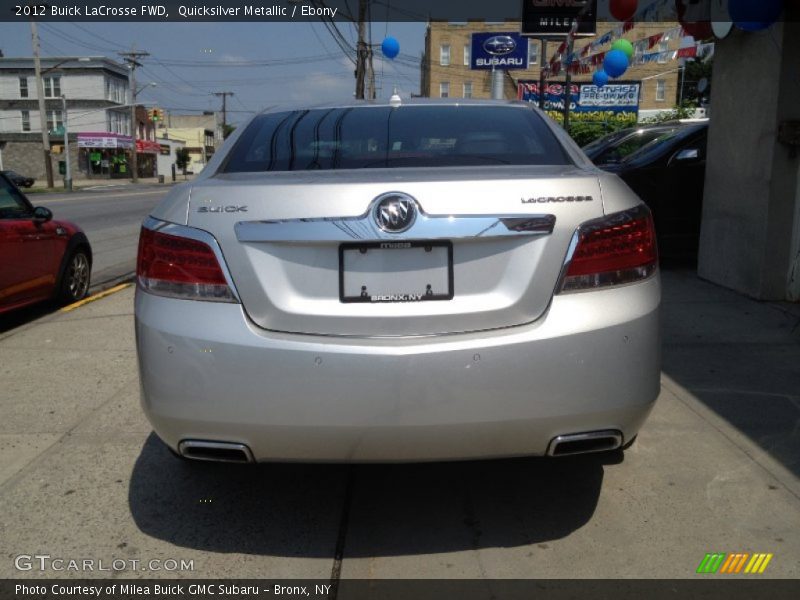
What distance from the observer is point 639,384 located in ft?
9.20

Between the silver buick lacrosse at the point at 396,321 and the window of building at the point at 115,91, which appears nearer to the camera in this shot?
the silver buick lacrosse at the point at 396,321

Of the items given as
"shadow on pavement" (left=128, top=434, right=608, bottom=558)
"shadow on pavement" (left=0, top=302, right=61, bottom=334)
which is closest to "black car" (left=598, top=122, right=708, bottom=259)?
"shadow on pavement" (left=128, top=434, right=608, bottom=558)

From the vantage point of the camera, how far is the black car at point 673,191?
9.27 meters

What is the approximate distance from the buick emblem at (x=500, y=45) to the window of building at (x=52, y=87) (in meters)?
42.9

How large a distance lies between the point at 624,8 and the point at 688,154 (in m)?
2.08

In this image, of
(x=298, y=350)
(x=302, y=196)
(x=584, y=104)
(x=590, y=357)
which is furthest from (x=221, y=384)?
(x=584, y=104)

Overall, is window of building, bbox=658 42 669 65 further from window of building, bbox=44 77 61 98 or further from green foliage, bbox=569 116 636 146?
window of building, bbox=44 77 61 98

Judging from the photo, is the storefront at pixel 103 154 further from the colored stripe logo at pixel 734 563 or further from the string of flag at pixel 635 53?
the colored stripe logo at pixel 734 563

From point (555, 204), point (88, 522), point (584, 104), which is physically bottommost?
point (88, 522)

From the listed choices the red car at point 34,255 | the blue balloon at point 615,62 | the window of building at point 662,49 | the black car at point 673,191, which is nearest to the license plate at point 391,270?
the red car at point 34,255

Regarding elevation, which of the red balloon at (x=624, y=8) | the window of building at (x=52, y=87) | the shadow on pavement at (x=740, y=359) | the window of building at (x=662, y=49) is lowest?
the shadow on pavement at (x=740, y=359)

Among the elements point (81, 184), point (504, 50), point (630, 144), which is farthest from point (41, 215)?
point (81, 184)

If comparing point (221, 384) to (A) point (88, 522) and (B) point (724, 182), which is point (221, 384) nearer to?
(A) point (88, 522)

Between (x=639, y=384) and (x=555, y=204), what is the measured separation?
2.31ft
